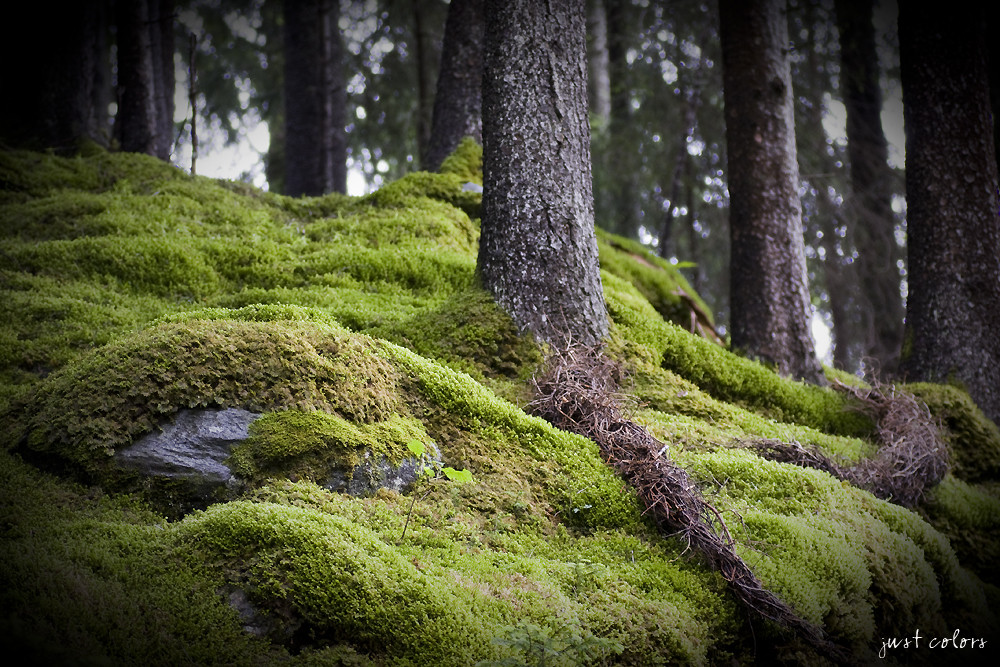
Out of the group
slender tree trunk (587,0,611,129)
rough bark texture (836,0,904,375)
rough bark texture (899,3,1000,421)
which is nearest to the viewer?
rough bark texture (899,3,1000,421)

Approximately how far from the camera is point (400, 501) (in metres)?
3.16

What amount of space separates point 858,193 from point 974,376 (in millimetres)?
6462

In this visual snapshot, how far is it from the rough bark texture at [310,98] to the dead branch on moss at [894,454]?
1009cm

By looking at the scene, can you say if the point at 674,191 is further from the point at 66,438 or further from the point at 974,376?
the point at 66,438

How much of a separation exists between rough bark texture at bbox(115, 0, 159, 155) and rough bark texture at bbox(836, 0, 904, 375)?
36.6 feet

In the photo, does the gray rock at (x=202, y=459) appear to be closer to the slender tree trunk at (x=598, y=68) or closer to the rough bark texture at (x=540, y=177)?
the rough bark texture at (x=540, y=177)

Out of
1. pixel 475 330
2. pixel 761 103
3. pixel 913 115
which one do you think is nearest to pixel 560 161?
pixel 475 330

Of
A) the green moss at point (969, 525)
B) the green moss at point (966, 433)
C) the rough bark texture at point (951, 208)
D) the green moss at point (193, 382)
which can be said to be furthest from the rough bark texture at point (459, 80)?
the green moss at point (969, 525)

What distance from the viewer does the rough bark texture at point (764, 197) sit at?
21.6 ft

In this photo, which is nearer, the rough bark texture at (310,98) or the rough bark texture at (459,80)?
the rough bark texture at (459,80)

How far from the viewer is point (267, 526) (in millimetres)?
2650

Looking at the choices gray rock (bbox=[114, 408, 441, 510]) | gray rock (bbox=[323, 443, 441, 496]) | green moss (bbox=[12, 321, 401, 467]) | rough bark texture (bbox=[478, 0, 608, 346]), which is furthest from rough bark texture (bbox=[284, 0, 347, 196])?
gray rock (bbox=[323, 443, 441, 496])

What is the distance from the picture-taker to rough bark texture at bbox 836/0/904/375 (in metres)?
11.2

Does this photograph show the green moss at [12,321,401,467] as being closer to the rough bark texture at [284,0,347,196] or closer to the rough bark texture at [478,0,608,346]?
the rough bark texture at [478,0,608,346]
